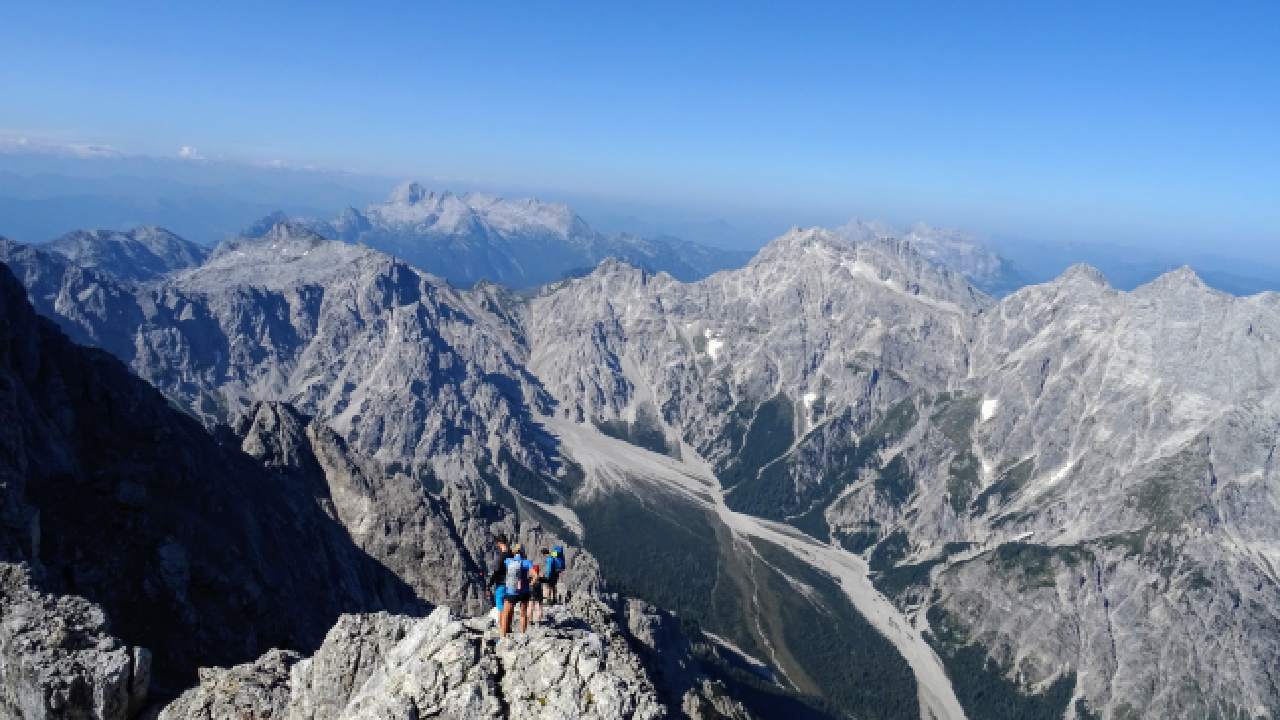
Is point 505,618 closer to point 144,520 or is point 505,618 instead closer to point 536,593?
point 536,593

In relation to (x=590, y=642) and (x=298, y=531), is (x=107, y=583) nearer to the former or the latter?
(x=298, y=531)

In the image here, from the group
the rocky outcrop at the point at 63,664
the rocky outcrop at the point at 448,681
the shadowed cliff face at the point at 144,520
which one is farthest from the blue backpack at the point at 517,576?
the shadowed cliff face at the point at 144,520

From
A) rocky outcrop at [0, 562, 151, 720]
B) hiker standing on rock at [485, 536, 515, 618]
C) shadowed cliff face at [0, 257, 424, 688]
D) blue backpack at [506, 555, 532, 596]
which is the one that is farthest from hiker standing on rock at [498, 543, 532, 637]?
shadowed cliff face at [0, 257, 424, 688]

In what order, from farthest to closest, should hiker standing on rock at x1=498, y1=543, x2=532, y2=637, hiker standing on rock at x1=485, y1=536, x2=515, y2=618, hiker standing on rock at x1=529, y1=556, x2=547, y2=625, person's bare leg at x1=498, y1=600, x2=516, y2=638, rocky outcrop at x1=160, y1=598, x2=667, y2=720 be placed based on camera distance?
1. hiker standing on rock at x1=529, y1=556, x2=547, y2=625
2. hiker standing on rock at x1=485, y1=536, x2=515, y2=618
3. hiker standing on rock at x1=498, y1=543, x2=532, y2=637
4. person's bare leg at x1=498, y1=600, x2=516, y2=638
5. rocky outcrop at x1=160, y1=598, x2=667, y2=720

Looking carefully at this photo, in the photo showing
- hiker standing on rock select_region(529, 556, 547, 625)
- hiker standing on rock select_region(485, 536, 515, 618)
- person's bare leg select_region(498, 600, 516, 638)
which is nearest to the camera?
person's bare leg select_region(498, 600, 516, 638)

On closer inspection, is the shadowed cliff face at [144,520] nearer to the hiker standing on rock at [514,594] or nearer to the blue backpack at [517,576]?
the hiker standing on rock at [514,594]

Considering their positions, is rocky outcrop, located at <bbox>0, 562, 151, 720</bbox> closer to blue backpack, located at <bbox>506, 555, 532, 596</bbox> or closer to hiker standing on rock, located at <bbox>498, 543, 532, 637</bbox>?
hiker standing on rock, located at <bbox>498, 543, 532, 637</bbox>

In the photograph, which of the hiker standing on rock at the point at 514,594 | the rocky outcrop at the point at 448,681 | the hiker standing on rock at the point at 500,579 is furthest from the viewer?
the hiker standing on rock at the point at 500,579
